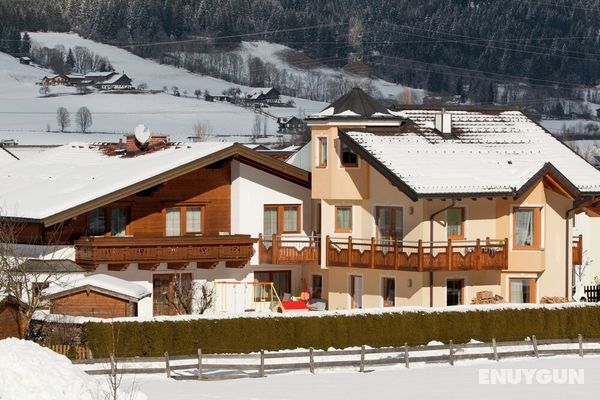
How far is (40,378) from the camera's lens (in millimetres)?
39906

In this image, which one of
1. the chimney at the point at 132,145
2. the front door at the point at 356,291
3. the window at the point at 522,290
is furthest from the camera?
the chimney at the point at 132,145

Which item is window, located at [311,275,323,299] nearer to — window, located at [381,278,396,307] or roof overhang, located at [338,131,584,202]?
window, located at [381,278,396,307]

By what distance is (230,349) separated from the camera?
51188 mm

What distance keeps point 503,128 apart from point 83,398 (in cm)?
2986

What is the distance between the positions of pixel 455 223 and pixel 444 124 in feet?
15.1

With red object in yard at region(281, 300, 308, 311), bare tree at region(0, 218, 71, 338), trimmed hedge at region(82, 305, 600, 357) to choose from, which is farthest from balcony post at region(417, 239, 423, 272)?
bare tree at region(0, 218, 71, 338)

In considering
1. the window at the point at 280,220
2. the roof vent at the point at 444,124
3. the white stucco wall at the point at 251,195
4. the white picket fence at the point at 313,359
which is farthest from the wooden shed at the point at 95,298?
the roof vent at the point at 444,124

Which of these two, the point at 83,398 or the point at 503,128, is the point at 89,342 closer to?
the point at 83,398

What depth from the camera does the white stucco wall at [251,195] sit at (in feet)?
206

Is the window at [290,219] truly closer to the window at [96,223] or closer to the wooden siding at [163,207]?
the wooden siding at [163,207]

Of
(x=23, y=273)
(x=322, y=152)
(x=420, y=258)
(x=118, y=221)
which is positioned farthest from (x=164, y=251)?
(x=420, y=258)

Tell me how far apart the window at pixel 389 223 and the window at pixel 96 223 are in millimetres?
Answer: 8750

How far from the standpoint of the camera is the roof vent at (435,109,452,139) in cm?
6450

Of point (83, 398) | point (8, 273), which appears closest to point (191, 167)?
point (8, 273)
